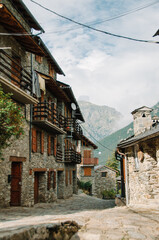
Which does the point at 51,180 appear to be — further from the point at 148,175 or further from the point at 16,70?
the point at 16,70

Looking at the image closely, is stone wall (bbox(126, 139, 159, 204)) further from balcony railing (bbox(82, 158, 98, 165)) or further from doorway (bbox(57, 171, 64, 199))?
balcony railing (bbox(82, 158, 98, 165))

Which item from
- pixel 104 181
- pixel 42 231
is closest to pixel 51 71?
pixel 42 231

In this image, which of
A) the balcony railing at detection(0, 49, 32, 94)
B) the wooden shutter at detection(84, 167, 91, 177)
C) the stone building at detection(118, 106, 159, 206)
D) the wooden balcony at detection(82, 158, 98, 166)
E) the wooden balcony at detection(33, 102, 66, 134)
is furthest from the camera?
the wooden shutter at detection(84, 167, 91, 177)

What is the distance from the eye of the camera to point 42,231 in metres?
4.27

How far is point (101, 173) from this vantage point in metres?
38.5

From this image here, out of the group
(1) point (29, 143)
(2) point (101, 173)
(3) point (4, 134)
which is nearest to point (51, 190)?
(1) point (29, 143)

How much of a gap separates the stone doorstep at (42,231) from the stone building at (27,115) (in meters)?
4.62

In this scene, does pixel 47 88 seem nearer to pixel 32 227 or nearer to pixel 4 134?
pixel 4 134

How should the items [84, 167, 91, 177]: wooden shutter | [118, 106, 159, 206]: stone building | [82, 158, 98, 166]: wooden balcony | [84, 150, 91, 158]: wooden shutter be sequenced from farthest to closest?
[84, 150, 91, 158]: wooden shutter, [84, 167, 91, 177]: wooden shutter, [82, 158, 98, 166]: wooden balcony, [118, 106, 159, 206]: stone building

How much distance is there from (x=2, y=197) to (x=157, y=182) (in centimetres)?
699

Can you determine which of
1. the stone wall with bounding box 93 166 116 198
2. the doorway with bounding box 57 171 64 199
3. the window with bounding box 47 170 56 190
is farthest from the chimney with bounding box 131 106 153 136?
the stone wall with bounding box 93 166 116 198

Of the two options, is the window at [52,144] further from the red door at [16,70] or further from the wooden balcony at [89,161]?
the wooden balcony at [89,161]

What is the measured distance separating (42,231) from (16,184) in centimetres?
779

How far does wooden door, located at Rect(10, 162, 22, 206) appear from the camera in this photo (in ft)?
37.4
